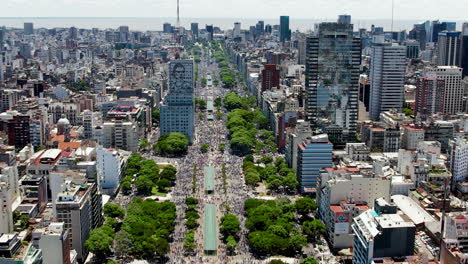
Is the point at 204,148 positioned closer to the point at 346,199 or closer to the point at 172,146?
the point at 172,146

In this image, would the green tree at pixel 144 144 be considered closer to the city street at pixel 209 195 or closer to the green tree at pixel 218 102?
the city street at pixel 209 195

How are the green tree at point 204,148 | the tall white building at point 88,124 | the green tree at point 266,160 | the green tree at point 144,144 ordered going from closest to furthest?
the green tree at point 266,160
the green tree at point 204,148
the tall white building at point 88,124
the green tree at point 144,144

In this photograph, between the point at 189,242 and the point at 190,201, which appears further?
the point at 190,201

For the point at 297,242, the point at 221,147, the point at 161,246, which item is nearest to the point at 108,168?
the point at 161,246

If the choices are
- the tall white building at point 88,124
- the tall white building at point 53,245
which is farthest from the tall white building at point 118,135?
the tall white building at point 53,245

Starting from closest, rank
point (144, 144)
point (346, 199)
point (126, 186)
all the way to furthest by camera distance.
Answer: point (346, 199), point (126, 186), point (144, 144)

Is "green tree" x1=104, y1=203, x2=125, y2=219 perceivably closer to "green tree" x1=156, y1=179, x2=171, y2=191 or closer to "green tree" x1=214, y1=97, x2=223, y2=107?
"green tree" x1=156, y1=179, x2=171, y2=191

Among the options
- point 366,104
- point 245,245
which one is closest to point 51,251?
point 245,245

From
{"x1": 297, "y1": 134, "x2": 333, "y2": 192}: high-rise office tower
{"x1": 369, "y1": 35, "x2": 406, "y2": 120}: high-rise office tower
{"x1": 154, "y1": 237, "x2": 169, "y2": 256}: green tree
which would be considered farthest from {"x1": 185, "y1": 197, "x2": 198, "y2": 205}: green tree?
{"x1": 369, "y1": 35, "x2": 406, "y2": 120}: high-rise office tower
